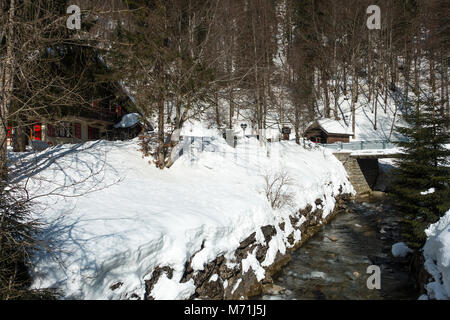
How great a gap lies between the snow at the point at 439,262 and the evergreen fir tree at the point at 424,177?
2.13m

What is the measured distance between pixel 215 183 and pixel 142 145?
4620mm

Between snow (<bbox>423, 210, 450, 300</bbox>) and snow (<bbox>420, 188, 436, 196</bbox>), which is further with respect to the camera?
snow (<bbox>420, 188, 436, 196</bbox>)

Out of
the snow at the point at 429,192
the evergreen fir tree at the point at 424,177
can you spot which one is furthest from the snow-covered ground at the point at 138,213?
the snow at the point at 429,192

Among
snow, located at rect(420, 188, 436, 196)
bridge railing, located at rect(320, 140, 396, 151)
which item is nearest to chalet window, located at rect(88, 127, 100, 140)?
bridge railing, located at rect(320, 140, 396, 151)

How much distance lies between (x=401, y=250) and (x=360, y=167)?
54.2 feet

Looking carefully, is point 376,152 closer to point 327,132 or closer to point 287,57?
point 327,132

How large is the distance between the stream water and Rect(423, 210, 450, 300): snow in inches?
73.0

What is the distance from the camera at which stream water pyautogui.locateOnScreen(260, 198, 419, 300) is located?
8.09 m

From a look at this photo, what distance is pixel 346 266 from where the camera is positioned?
32.3 ft

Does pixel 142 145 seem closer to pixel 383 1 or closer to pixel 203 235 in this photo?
pixel 203 235

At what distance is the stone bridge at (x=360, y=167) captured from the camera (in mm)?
22438

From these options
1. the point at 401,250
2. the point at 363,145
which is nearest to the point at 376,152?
the point at 363,145

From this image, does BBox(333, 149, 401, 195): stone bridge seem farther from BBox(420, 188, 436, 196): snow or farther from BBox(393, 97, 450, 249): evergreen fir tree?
BBox(420, 188, 436, 196): snow
